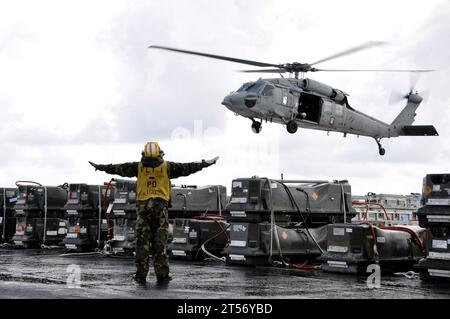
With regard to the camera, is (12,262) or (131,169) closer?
(131,169)

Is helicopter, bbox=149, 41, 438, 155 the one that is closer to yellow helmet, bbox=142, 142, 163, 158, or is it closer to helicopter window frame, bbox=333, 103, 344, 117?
helicopter window frame, bbox=333, 103, 344, 117

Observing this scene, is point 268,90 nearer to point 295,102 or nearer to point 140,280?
point 295,102

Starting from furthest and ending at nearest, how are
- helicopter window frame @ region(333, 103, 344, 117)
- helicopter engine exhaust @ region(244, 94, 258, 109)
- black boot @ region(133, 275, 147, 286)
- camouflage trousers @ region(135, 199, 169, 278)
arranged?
1. helicopter window frame @ region(333, 103, 344, 117)
2. helicopter engine exhaust @ region(244, 94, 258, 109)
3. camouflage trousers @ region(135, 199, 169, 278)
4. black boot @ region(133, 275, 147, 286)

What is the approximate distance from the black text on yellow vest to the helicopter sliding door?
16993 millimetres

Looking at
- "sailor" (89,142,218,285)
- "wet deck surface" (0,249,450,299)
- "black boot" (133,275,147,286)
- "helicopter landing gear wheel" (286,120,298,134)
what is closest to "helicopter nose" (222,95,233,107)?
"helicopter landing gear wheel" (286,120,298,134)

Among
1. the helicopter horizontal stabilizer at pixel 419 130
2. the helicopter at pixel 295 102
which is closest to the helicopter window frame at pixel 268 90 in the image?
the helicopter at pixel 295 102

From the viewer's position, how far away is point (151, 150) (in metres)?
11.5

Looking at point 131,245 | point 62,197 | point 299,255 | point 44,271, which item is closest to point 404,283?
point 299,255

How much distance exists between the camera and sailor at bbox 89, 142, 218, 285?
37.6 ft

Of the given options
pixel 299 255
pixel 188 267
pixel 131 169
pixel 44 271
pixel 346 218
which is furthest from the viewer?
pixel 346 218
